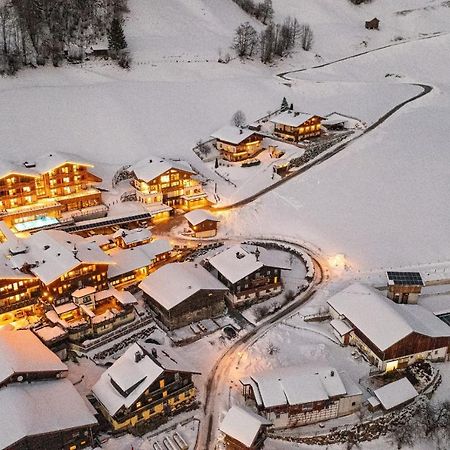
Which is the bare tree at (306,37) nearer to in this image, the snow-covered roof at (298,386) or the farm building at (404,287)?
the farm building at (404,287)

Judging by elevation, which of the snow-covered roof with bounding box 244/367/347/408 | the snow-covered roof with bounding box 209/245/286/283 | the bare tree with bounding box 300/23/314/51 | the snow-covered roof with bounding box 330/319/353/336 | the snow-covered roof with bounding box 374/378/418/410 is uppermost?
the bare tree with bounding box 300/23/314/51

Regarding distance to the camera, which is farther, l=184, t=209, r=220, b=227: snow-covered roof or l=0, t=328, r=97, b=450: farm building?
l=184, t=209, r=220, b=227: snow-covered roof

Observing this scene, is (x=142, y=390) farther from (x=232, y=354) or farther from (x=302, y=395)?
(x=302, y=395)

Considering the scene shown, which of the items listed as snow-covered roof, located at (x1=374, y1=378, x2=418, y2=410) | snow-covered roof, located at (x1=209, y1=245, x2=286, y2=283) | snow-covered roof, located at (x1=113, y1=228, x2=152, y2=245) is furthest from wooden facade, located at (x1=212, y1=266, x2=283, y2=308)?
snow-covered roof, located at (x1=374, y1=378, x2=418, y2=410)

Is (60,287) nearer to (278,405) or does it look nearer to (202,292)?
(202,292)

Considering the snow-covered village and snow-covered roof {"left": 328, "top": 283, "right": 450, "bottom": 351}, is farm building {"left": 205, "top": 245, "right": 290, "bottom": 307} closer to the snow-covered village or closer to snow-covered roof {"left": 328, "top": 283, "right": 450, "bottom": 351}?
the snow-covered village

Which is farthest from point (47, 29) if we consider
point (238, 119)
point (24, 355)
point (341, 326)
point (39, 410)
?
point (39, 410)

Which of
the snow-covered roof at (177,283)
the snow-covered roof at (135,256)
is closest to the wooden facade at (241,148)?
the snow-covered roof at (135,256)
